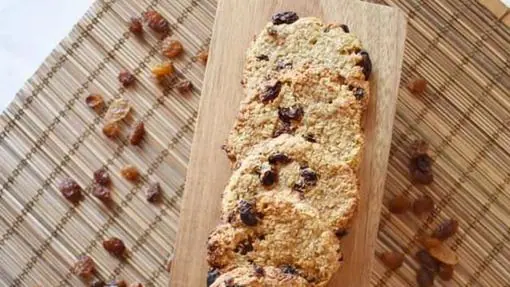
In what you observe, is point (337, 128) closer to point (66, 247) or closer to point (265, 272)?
point (265, 272)

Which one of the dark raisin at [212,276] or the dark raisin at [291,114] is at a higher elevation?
the dark raisin at [291,114]

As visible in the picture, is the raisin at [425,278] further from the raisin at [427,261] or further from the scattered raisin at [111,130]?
the scattered raisin at [111,130]

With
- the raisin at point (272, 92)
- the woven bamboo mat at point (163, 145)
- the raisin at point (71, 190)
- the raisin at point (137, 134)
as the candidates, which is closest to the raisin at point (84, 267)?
the woven bamboo mat at point (163, 145)

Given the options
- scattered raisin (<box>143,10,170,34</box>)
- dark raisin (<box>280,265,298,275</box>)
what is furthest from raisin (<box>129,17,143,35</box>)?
dark raisin (<box>280,265,298,275</box>)

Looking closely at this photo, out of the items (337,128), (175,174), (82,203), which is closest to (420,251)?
(337,128)

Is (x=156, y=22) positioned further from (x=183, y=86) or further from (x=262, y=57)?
(x=262, y=57)
